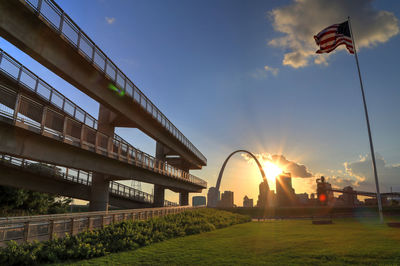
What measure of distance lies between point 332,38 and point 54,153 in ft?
89.3

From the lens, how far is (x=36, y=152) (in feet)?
56.5

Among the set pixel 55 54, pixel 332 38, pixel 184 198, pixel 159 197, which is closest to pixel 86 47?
pixel 55 54

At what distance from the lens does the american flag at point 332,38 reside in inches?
1117

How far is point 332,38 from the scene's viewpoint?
28484 mm

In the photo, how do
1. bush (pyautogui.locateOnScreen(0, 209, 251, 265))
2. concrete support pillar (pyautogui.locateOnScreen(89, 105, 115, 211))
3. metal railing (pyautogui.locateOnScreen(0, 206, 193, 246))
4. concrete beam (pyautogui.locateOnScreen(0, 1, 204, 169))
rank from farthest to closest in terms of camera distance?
concrete support pillar (pyautogui.locateOnScreen(89, 105, 115, 211)), concrete beam (pyautogui.locateOnScreen(0, 1, 204, 169)), metal railing (pyautogui.locateOnScreen(0, 206, 193, 246)), bush (pyautogui.locateOnScreen(0, 209, 251, 265))

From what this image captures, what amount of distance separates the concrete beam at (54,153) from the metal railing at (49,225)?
14.1ft

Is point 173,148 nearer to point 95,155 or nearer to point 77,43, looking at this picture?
point 95,155

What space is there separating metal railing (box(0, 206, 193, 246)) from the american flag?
24444 mm

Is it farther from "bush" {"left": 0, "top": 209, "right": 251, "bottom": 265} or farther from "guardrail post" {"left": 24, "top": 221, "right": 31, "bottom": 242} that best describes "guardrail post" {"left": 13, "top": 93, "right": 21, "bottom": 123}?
"bush" {"left": 0, "top": 209, "right": 251, "bottom": 265}

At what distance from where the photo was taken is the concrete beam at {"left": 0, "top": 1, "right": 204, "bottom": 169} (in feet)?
49.9

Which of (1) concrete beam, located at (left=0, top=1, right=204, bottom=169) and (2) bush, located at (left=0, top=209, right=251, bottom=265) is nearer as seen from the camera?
(2) bush, located at (left=0, top=209, right=251, bottom=265)

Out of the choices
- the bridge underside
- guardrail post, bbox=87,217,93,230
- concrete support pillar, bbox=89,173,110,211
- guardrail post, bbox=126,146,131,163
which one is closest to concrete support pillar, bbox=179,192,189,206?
the bridge underside

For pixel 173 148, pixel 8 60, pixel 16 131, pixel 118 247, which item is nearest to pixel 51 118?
pixel 16 131

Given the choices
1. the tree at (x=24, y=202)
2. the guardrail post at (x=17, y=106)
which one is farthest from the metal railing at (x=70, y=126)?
the tree at (x=24, y=202)
